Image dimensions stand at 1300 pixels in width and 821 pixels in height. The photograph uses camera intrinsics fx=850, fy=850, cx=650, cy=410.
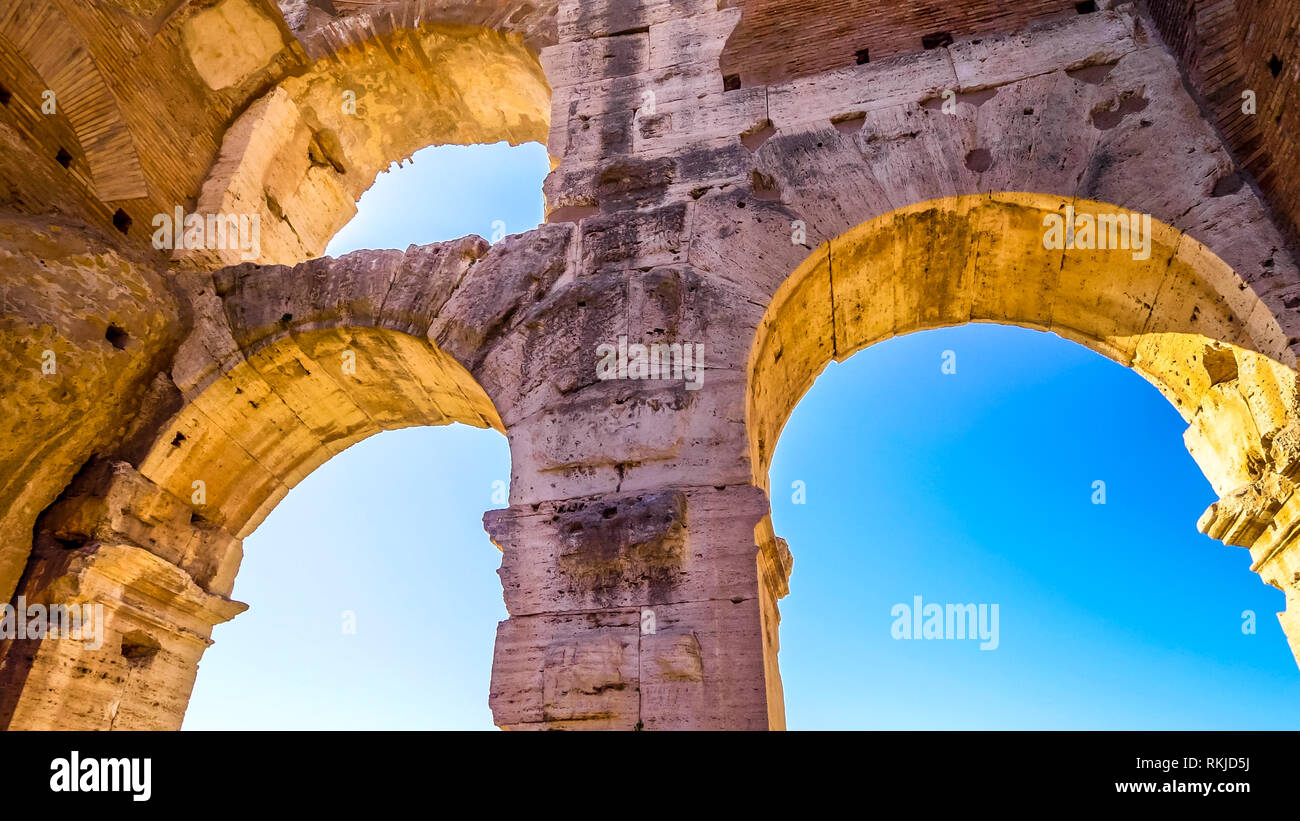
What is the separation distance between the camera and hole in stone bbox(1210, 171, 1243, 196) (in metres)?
4.12

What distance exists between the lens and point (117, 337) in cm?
469

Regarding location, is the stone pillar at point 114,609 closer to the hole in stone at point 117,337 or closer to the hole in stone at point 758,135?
the hole in stone at point 117,337

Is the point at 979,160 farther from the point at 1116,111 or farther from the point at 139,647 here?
the point at 139,647

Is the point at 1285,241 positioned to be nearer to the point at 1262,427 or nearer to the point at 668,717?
the point at 1262,427

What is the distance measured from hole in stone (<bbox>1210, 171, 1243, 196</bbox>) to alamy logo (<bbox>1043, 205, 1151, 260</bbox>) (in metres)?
0.34

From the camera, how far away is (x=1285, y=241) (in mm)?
3916

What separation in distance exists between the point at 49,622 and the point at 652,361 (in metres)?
3.34

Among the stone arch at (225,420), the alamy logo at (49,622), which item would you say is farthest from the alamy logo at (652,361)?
the alamy logo at (49,622)

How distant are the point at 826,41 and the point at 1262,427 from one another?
3.18 metres

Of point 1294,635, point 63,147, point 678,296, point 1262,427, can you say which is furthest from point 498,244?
point 1294,635

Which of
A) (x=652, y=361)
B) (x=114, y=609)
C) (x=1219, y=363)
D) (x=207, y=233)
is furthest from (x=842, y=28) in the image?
(x=114, y=609)

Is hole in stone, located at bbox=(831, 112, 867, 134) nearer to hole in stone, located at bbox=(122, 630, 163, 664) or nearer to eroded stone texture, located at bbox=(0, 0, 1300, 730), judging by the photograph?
eroded stone texture, located at bbox=(0, 0, 1300, 730)
